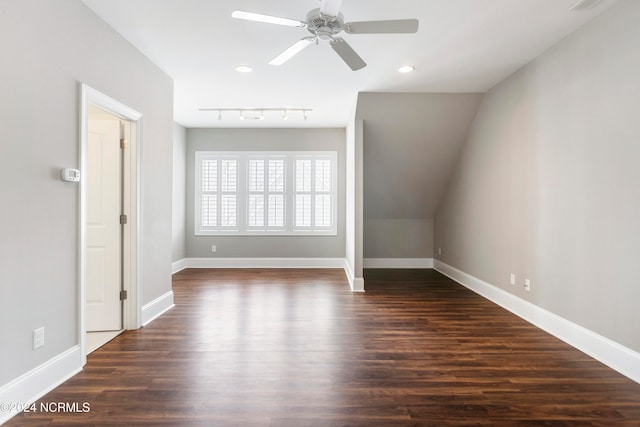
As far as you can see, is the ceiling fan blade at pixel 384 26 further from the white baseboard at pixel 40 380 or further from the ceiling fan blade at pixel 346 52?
the white baseboard at pixel 40 380

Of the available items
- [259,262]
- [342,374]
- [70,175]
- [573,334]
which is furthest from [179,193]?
[573,334]

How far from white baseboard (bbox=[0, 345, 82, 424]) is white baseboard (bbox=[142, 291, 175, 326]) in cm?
98

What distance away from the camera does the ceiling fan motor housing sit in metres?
2.23

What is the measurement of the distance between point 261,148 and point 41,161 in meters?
4.65

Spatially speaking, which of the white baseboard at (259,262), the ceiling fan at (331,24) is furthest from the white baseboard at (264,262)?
the ceiling fan at (331,24)

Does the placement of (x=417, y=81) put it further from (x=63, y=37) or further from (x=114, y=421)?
(x=114, y=421)

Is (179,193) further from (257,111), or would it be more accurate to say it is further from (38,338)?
(38,338)

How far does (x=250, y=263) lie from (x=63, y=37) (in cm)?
489

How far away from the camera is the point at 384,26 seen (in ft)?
7.41

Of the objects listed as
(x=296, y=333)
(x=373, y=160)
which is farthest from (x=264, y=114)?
(x=296, y=333)

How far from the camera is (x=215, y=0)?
2475 millimetres

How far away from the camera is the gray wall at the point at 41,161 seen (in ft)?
6.29

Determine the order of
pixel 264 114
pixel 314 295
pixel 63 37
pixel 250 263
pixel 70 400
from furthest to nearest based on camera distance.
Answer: pixel 250 263, pixel 264 114, pixel 314 295, pixel 63 37, pixel 70 400

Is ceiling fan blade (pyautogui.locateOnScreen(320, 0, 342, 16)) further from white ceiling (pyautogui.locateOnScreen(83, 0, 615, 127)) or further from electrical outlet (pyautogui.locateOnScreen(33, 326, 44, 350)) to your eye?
electrical outlet (pyautogui.locateOnScreen(33, 326, 44, 350))
